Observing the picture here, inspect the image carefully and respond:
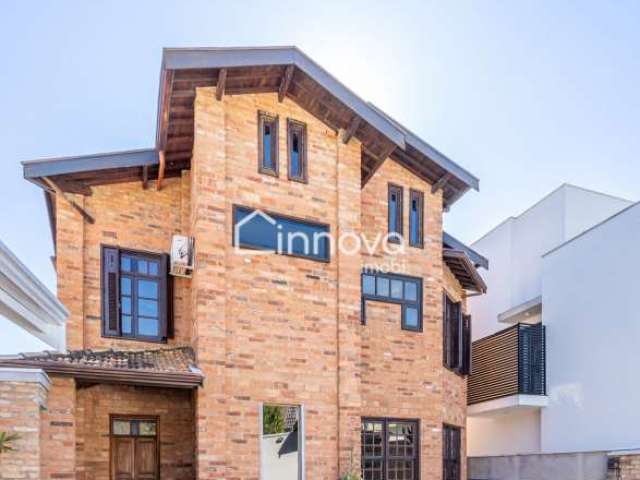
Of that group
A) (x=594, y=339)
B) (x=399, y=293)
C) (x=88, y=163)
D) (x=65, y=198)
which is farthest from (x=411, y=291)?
(x=65, y=198)

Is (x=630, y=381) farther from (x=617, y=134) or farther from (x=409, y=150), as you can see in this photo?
(x=617, y=134)

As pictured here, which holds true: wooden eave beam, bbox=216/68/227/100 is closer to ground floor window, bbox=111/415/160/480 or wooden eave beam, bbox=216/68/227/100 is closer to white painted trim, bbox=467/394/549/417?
ground floor window, bbox=111/415/160/480

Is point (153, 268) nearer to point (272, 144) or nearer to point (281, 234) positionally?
point (281, 234)

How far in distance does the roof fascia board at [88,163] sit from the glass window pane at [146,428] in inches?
170

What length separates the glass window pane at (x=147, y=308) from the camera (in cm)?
1088

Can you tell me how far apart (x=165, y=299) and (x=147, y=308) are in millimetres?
337

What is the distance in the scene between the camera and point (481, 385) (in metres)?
16.0

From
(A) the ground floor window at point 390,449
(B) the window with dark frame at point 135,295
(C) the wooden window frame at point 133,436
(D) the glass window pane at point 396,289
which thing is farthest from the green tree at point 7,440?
(D) the glass window pane at point 396,289


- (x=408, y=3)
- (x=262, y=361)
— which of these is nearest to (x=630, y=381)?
(x=262, y=361)

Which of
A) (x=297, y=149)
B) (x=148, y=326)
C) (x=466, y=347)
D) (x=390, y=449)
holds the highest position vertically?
(x=297, y=149)

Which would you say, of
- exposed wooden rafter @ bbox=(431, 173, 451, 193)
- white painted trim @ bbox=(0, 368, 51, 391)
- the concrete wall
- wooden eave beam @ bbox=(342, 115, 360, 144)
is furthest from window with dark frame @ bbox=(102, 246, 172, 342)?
the concrete wall

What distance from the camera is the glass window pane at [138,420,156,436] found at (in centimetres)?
1062

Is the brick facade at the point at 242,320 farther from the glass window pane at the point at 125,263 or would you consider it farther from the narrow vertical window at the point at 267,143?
the glass window pane at the point at 125,263
